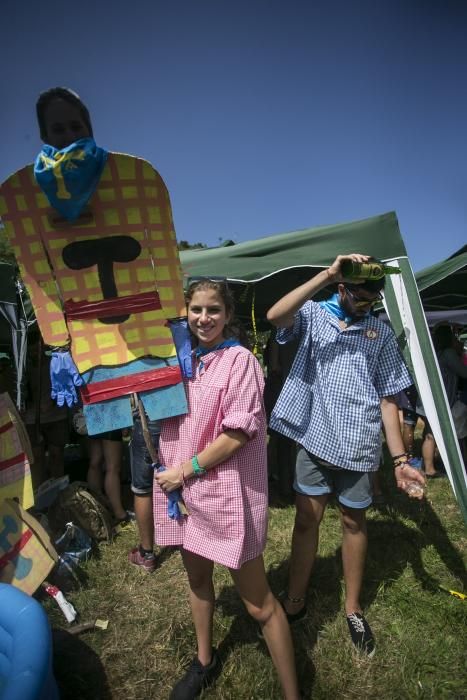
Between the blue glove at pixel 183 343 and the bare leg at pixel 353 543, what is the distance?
3.33ft

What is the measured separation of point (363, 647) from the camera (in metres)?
1.88

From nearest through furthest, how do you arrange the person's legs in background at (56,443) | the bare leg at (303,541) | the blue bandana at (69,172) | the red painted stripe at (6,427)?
the blue bandana at (69,172) < the red painted stripe at (6,427) < the bare leg at (303,541) < the person's legs in background at (56,443)

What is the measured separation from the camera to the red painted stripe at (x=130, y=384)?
1422mm

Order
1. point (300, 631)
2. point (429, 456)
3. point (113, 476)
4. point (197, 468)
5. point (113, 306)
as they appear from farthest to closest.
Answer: point (429, 456)
point (113, 476)
point (300, 631)
point (113, 306)
point (197, 468)

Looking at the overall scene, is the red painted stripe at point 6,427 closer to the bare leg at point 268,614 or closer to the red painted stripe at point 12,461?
the red painted stripe at point 12,461

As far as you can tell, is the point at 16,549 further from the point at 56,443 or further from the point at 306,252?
the point at 306,252

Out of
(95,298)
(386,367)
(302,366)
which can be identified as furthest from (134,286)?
(386,367)

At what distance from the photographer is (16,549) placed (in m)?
1.65

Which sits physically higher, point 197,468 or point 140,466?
point 197,468

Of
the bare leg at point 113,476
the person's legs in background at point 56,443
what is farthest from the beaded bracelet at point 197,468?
the person's legs in background at point 56,443

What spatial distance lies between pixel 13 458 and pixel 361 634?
1832 mm

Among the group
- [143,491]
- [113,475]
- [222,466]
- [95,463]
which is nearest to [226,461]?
[222,466]

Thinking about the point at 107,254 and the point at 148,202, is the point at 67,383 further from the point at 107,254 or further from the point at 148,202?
the point at 148,202

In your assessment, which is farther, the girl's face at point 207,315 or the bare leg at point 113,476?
the bare leg at point 113,476
